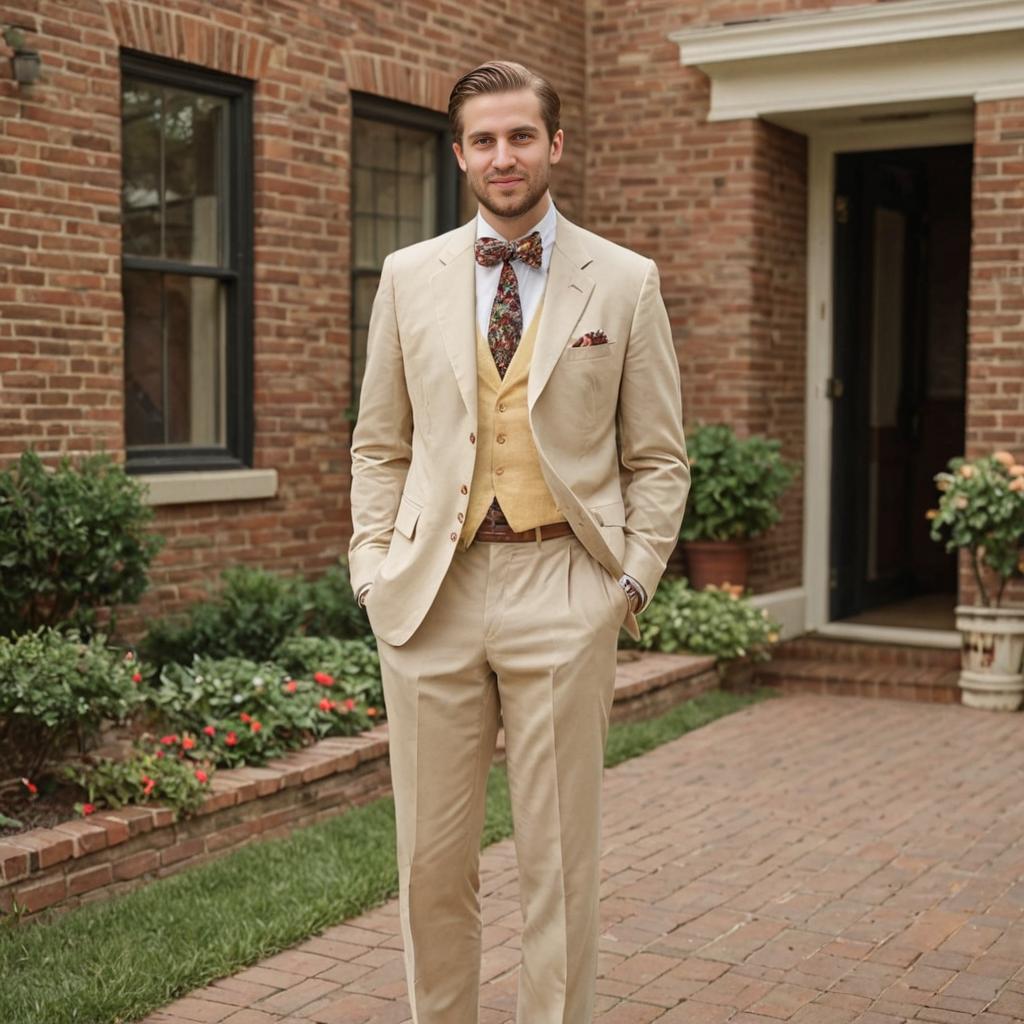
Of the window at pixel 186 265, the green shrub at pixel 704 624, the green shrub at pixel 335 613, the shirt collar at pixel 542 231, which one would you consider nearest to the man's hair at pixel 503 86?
the shirt collar at pixel 542 231

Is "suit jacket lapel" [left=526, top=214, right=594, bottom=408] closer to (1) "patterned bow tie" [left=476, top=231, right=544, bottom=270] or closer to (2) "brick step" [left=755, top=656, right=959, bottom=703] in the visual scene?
(1) "patterned bow tie" [left=476, top=231, right=544, bottom=270]

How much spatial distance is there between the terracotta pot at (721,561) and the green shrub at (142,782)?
178 inches

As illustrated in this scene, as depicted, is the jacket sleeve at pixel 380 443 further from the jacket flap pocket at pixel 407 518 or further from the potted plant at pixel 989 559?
the potted plant at pixel 989 559

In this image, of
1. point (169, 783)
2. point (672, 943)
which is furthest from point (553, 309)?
point (169, 783)

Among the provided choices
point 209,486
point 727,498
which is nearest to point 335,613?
point 209,486

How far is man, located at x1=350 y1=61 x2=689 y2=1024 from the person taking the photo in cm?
316

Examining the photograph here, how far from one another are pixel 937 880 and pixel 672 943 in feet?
3.83

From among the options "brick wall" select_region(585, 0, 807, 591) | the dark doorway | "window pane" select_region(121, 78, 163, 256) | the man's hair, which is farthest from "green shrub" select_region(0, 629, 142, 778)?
the dark doorway

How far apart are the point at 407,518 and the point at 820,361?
714 cm

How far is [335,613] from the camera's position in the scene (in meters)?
7.26

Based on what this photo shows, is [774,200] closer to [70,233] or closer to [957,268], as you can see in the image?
[957,268]

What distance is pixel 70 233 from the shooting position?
6.41 m

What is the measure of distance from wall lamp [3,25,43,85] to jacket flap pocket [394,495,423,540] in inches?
144

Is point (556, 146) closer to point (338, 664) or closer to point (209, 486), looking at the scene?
point (338, 664)
